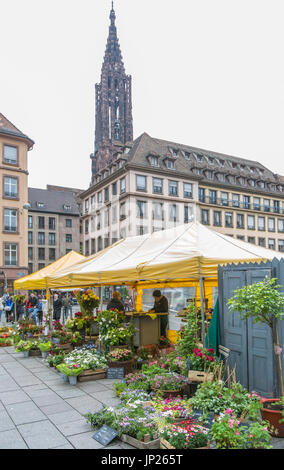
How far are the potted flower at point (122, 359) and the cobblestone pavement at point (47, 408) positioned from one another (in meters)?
0.43

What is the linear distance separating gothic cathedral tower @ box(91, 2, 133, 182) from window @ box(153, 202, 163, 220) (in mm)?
30261

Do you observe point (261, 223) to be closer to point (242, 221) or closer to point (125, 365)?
point (242, 221)

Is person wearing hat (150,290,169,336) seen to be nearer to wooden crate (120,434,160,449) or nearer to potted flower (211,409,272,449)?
wooden crate (120,434,160,449)

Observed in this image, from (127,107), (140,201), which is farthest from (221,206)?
(127,107)

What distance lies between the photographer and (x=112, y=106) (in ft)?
267

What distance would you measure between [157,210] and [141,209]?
2.36 metres

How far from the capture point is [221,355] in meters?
7.05

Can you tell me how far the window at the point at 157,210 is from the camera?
47.0 m

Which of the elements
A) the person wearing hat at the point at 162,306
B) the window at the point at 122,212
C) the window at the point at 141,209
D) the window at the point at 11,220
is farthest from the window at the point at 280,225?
the person wearing hat at the point at 162,306

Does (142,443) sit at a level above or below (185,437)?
below

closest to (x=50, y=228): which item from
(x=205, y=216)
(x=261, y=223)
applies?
(x=205, y=216)

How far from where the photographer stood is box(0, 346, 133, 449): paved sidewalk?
488 cm

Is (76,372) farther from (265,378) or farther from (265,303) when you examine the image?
(265,303)
